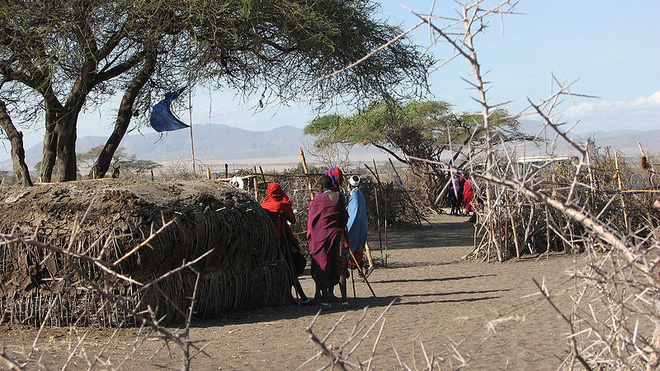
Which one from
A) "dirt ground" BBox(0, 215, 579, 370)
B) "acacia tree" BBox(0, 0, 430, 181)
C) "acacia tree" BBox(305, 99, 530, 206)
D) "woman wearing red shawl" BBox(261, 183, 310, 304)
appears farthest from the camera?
"acacia tree" BBox(305, 99, 530, 206)

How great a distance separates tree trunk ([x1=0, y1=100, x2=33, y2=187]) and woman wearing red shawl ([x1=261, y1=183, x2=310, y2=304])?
23.1ft

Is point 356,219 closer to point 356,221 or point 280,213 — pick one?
point 356,221

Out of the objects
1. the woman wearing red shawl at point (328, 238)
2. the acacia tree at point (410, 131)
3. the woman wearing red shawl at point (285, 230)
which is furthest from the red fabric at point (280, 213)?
the acacia tree at point (410, 131)

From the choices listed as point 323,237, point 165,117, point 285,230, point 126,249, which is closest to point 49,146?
point 165,117

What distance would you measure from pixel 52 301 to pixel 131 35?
8.50 m

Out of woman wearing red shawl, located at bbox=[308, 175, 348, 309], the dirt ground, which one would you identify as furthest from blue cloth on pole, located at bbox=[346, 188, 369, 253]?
woman wearing red shawl, located at bbox=[308, 175, 348, 309]

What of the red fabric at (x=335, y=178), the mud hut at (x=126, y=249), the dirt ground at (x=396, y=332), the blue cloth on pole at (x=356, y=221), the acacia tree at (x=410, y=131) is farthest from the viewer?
the acacia tree at (x=410, y=131)

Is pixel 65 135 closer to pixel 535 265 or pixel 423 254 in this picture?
pixel 423 254

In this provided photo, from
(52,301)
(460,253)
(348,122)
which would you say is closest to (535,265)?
(460,253)

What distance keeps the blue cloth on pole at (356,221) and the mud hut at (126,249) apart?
5.62 ft

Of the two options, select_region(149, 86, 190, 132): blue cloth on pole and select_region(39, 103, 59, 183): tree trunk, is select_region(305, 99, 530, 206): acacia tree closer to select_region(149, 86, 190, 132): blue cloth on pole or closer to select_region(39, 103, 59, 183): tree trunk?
select_region(149, 86, 190, 132): blue cloth on pole

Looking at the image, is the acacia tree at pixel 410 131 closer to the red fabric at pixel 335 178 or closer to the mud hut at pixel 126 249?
the red fabric at pixel 335 178

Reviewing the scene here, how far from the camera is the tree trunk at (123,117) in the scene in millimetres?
15227

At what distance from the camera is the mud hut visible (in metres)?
6.95
